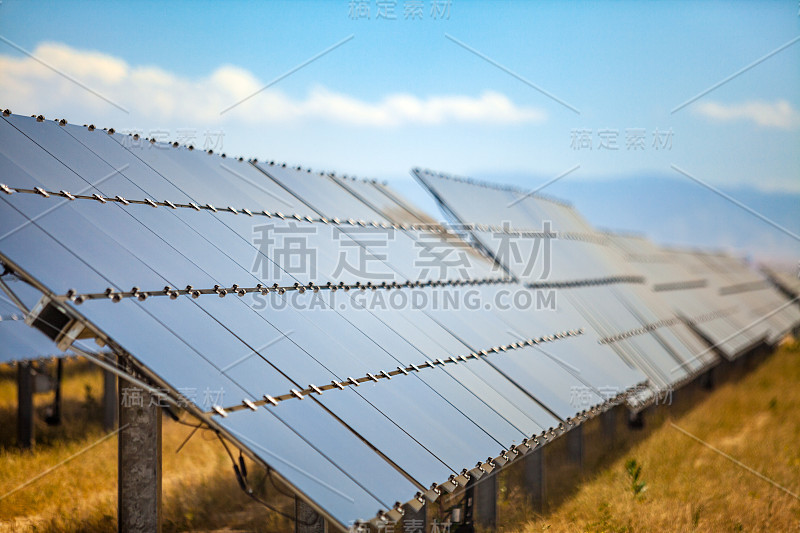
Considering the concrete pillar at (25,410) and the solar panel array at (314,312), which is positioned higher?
the solar panel array at (314,312)

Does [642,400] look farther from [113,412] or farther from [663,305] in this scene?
[113,412]

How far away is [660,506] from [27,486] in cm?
952

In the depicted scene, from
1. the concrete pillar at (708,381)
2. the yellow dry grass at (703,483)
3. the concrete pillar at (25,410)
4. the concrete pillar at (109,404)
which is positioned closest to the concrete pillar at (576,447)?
the yellow dry grass at (703,483)

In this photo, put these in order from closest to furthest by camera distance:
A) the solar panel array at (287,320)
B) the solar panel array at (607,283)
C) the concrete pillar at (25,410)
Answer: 1. the solar panel array at (287,320)
2. the concrete pillar at (25,410)
3. the solar panel array at (607,283)

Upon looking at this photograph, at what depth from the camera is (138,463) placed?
7648mm

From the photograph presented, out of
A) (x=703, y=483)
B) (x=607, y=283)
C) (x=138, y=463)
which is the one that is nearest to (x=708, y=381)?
(x=607, y=283)

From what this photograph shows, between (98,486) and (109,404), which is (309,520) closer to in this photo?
(98,486)

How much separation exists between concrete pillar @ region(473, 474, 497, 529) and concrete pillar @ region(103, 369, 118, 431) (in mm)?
8971

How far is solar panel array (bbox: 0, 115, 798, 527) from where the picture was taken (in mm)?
5891

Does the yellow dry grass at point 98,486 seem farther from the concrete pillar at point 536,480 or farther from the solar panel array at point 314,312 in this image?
the concrete pillar at point 536,480

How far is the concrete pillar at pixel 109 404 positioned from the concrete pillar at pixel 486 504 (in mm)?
8971

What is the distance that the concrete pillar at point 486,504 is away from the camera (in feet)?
31.4

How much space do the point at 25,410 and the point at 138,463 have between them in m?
8.20

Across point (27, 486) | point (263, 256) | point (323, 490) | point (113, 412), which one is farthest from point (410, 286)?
point (113, 412)
